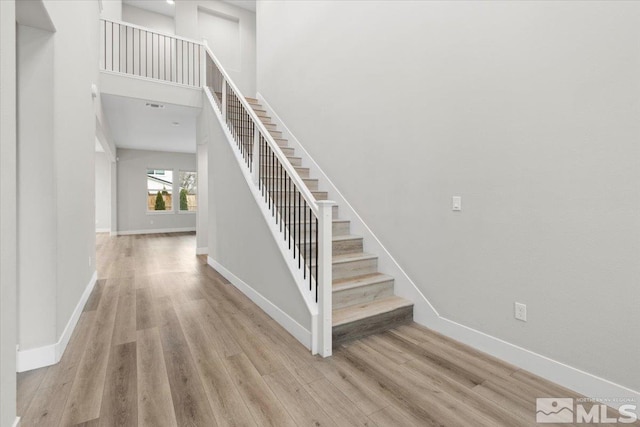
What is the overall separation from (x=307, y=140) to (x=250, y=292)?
2308 millimetres

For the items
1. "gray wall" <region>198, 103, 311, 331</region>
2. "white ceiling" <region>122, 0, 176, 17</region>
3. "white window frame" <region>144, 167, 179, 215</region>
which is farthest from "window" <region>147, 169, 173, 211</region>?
"gray wall" <region>198, 103, 311, 331</region>

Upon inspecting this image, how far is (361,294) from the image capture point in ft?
9.50

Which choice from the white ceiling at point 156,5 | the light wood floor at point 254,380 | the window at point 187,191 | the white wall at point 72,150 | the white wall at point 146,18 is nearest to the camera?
the light wood floor at point 254,380

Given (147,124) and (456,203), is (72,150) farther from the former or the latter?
(147,124)

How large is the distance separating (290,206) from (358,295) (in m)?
1.04

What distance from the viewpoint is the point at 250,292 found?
354cm

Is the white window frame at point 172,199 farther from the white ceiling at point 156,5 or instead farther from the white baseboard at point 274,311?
the white baseboard at point 274,311

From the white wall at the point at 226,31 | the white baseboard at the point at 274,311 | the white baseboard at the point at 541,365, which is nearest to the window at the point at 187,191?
the white wall at the point at 226,31

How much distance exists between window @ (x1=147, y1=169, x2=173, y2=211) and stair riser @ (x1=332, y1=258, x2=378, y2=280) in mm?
9242

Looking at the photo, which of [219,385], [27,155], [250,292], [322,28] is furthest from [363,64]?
[219,385]

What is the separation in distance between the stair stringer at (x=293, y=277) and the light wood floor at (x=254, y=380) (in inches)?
3.7

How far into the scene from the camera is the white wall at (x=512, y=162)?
175cm

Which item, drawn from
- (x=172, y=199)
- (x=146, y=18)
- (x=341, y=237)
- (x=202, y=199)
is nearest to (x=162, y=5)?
(x=146, y=18)

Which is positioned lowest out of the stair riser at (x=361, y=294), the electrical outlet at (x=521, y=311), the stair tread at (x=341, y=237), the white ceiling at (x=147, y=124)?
the stair riser at (x=361, y=294)
